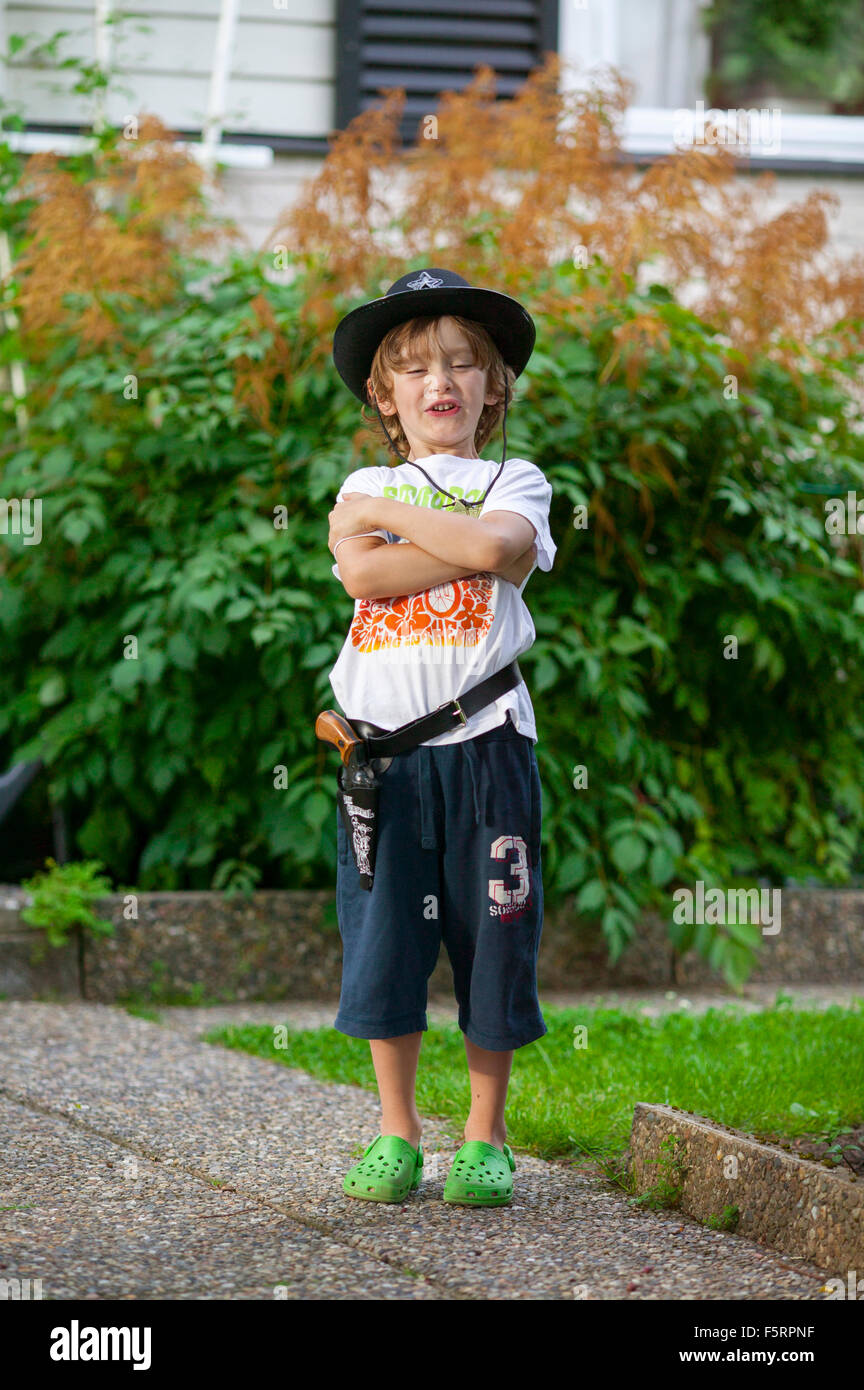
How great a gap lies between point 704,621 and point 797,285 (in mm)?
1126

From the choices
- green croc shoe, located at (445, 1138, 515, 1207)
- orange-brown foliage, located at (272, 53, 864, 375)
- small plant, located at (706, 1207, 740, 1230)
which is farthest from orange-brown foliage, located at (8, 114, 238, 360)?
small plant, located at (706, 1207, 740, 1230)

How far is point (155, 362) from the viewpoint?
440 cm

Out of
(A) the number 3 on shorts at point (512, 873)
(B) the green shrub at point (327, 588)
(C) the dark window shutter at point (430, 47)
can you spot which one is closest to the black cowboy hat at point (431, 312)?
(A) the number 3 on shorts at point (512, 873)

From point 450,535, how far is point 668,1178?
120 cm

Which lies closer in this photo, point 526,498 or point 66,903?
point 526,498

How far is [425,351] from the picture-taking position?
2.54m

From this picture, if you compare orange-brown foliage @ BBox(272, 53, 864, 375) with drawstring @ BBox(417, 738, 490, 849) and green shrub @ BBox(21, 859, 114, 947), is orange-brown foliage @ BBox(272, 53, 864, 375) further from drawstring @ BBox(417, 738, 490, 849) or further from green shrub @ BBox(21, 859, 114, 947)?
drawstring @ BBox(417, 738, 490, 849)

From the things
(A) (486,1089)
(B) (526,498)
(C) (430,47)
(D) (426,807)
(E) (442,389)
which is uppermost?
(C) (430,47)

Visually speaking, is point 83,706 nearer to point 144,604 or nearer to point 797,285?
point 144,604

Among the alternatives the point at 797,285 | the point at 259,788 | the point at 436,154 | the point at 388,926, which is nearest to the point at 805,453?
the point at 797,285

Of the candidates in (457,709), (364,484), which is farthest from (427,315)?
(457,709)

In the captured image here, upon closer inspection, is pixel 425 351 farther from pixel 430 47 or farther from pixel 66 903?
pixel 430 47

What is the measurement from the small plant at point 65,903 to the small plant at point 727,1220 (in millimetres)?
2273

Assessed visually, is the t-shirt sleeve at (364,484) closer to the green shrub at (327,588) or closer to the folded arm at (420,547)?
the folded arm at (420,547)
